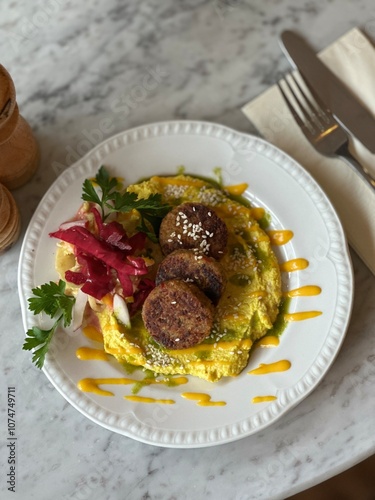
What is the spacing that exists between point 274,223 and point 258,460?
0.85 m

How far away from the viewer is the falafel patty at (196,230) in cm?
211

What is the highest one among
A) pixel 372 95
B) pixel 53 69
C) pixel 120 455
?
pixel 372 95

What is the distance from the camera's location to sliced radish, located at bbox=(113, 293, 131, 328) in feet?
6.96

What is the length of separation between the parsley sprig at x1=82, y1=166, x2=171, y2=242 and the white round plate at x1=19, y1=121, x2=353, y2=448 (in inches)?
2.6

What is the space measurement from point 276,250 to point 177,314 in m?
0.45

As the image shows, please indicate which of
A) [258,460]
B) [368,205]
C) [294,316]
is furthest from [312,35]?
[258,460]

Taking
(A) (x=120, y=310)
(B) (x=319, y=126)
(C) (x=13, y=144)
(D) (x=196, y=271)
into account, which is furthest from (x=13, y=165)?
(B) (x=319, y=126)

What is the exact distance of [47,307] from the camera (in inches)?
83.8

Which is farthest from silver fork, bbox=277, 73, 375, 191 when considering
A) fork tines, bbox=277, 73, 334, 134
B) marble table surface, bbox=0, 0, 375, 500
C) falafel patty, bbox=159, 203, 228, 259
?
falafel patty, bbox=159, 203, 228, 259

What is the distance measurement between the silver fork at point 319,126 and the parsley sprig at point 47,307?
1.09 meters

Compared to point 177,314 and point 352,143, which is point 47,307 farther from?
point 352,143

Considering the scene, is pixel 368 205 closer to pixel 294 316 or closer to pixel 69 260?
pixel 294 316

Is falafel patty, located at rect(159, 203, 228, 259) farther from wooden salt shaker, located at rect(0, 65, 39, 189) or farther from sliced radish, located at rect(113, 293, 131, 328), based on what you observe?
wooden salt shaker, located at rect(0, 65, 39, 189)

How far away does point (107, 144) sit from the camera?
7.48 feet
